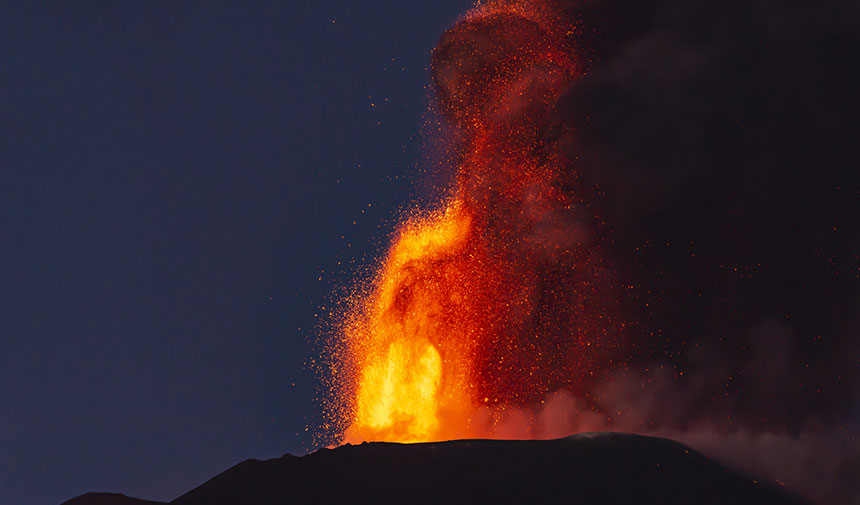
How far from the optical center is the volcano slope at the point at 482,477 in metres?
19.3

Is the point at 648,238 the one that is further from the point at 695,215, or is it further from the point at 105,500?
the point at 105,500

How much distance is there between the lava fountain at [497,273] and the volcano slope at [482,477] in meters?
11.0

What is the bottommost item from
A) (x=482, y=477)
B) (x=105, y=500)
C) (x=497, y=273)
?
(x=105, y=500)

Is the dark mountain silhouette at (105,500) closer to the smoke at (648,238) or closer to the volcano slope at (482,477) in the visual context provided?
the volcano slope at (482,477)

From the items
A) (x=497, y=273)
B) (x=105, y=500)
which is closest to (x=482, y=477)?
(x=105, y=500)

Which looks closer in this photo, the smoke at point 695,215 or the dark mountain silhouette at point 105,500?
the dark mountain silhouette at point 105,500

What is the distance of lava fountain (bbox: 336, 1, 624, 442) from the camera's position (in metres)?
34.8

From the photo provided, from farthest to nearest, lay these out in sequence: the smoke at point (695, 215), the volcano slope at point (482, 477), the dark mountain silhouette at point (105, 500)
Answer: the smoke at point (695, 215), the volcano slope at point (482, 477), the dark mountain silhouette at point (105, 500)

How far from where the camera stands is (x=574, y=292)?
35531 mm

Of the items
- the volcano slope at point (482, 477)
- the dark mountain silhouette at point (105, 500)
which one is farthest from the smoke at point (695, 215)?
the dark mountain silhouette at point (105, 500)

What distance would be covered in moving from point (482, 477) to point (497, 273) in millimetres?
17009

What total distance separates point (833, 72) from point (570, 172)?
11380 millimetres

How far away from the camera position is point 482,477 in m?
20.6

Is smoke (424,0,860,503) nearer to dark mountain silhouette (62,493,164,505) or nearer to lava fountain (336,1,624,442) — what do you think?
lava fountain (336,1,624,442)
